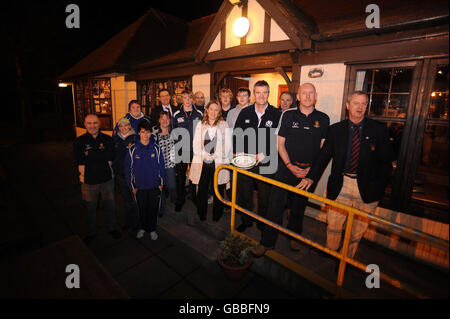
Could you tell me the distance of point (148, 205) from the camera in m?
4.06

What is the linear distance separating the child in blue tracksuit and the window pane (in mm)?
4415

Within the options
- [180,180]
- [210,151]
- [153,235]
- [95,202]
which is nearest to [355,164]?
[210,151]

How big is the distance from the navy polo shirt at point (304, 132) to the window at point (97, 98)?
9.24 meters

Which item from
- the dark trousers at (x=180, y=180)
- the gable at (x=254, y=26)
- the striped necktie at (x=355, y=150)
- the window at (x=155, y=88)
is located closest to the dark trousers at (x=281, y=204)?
the striped necktie at (x=355, y=150)

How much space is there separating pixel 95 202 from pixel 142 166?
1.10 meters

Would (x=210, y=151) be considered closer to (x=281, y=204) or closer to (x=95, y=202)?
(x=281, y=204)

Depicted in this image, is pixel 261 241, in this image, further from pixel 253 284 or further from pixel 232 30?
pixel 232 30

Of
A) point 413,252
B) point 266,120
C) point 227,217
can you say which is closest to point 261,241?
point 227,217

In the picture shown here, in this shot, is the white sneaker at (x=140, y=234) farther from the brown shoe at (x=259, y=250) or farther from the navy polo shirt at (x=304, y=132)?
the navy polo shirt at (x=304, y=132)

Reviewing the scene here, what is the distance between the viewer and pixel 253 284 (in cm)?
320

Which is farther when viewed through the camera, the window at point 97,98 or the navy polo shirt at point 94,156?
the window at point 97,98

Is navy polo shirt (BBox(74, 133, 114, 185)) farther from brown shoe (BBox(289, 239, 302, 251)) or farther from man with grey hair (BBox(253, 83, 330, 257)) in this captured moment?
brown shoe (BBox(289, 239, 302, 251))

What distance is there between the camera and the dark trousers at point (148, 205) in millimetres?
3978

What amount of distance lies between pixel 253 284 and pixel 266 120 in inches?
95.6
